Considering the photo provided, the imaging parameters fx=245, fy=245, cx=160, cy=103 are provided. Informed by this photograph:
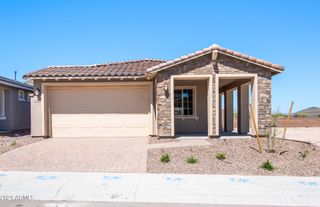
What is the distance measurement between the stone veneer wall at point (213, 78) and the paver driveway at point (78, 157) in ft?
6.06

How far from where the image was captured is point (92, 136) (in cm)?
1306

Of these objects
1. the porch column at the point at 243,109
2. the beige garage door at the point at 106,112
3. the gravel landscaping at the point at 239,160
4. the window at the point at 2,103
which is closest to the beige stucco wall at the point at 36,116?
the beige garage door at the point at 106,112

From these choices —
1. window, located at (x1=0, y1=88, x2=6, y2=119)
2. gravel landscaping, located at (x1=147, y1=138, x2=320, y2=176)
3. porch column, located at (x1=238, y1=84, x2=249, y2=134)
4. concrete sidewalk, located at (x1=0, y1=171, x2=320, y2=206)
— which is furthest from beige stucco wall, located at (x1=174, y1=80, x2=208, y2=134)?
window, located at (x1=0, y1=88, x2=6, y2=119)

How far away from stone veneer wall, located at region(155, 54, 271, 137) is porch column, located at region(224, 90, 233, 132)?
466cm

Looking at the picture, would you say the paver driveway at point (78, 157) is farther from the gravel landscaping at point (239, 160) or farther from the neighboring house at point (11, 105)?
the neighboring house at point (11, 105)

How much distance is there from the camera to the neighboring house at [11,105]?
15530 millimetres

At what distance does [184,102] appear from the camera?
14500 millimetres

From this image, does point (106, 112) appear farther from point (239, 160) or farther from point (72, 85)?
point (239, 160)

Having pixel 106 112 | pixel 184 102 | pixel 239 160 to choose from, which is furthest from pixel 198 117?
pixel 239 160

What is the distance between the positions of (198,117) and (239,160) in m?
6.35

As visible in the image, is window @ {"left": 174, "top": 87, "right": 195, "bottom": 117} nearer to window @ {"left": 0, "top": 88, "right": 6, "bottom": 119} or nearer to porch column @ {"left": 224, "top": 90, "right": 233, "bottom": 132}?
porch column @ {"left": 224, "top": 90, "right": 233, "bottom": 132}

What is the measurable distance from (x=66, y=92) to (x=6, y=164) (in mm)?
5982

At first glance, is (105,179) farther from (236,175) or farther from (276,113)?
(276,113)

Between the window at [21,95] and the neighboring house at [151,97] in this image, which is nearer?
the neighboring house at [151,97]
